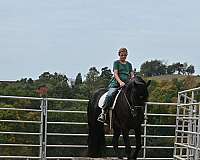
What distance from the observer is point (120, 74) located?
841 cm

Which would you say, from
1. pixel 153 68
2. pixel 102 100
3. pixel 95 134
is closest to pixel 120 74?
pixel 102 100

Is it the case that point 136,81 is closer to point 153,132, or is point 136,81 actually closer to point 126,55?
point 126,55

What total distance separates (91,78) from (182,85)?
923 centimetres

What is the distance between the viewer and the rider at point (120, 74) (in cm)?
827

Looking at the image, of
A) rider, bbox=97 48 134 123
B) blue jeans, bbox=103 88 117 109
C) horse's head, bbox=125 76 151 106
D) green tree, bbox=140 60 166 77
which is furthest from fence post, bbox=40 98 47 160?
green tree, bbox=140 60 166 77

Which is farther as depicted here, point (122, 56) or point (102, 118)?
point (102, 118)

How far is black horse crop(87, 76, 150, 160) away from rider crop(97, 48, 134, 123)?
0.65 ft

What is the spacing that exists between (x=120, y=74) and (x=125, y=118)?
2.84 ft

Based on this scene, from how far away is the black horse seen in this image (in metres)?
7.60

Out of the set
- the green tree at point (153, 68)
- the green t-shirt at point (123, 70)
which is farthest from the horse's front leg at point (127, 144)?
the green tree at point (153, 68)

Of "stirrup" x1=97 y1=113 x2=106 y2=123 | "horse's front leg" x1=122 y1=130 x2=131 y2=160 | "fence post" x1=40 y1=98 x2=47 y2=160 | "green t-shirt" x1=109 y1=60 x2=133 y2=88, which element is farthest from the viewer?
"fence post" x1=40 y1=98 x2=47 y2=160

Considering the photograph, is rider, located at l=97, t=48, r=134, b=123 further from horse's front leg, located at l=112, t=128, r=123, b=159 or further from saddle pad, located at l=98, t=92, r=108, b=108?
horse's front leg, located at l=112, t=128, r=123, b=159

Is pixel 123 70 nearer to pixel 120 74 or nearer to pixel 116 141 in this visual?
pixel 120 74

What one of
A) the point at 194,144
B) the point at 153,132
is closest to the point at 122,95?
the point at 194,144
